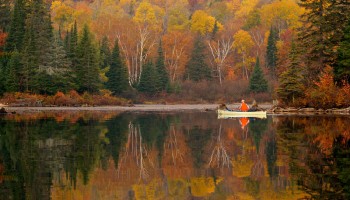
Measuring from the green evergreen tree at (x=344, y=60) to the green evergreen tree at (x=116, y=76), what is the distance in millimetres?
38028

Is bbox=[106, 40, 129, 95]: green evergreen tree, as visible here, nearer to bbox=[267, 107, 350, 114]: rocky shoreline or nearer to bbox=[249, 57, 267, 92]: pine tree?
bbox=[249, 57, 267, 92]: pine tree

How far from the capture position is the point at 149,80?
91750 mm

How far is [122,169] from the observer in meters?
19.5

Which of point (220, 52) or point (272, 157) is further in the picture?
point (220, 52)

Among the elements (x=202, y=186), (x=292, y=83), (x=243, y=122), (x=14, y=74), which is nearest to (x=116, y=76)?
(x=14, y=74)

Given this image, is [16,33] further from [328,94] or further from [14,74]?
[328,94]

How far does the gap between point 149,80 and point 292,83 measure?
3675 centimetres

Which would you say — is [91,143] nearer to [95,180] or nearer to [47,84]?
[95,180]

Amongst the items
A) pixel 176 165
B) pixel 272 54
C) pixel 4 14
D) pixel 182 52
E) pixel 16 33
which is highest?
pixel 4 14

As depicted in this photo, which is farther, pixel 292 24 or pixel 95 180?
pixel 292 24

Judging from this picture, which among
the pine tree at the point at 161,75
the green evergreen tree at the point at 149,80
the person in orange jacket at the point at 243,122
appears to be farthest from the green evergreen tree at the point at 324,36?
the pine tree at the point at 161,75

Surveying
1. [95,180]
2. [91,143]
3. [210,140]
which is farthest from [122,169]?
[210,140]

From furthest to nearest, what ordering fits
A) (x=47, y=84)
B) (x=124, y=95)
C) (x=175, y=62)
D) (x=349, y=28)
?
(x=175, y=62) < (x=124, y=95) < (x=47, y=84) < (x=349, y=28)

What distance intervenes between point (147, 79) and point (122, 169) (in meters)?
72.7
